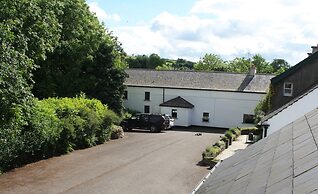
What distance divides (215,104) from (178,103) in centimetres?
456

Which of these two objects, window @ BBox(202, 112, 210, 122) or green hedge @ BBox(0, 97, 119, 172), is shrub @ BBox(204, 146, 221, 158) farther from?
window @ BBox(202, 112, 210, 122)

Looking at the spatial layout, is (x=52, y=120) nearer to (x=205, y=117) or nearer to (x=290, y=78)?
(x=290, y=78)

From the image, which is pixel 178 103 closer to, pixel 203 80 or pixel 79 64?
pixel 203 80

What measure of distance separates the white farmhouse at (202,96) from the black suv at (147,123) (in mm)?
7612

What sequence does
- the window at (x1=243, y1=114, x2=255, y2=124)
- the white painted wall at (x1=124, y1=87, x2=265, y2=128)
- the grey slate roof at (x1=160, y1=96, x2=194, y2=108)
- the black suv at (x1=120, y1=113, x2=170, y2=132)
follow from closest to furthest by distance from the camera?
the black suv at (x1=120, y1=113, x2=170, y2=132) → the white painted wall at (x1=124, y1=87, x2=265, y2=128) → the window at (x1=243, y1=114, x2=255, y2=124) → the grey slate roof at (x1=160, y1=96, x2=194, y2=108)

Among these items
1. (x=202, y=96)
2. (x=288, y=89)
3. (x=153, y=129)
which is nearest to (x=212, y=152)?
(x=288, y=89)

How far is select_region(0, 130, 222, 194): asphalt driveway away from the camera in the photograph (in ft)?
61.2

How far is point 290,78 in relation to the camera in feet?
92.3

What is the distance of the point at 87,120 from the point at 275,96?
13.8m

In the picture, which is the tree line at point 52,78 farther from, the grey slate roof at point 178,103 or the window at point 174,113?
the window at point 174,113

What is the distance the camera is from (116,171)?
22453 mm

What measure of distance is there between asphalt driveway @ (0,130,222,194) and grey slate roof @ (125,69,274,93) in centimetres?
1921

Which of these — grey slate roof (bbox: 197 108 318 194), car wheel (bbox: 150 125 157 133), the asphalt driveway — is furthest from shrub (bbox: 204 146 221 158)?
grey slate roof (bbox: 197 108 318 194)

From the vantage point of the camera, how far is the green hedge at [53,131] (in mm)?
21297
